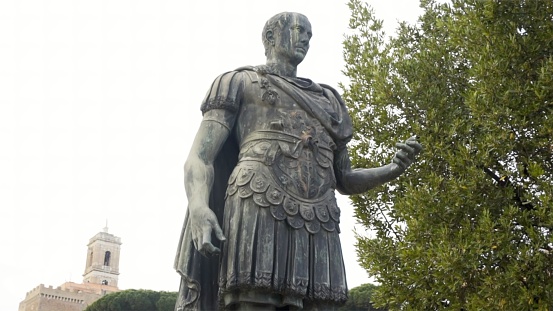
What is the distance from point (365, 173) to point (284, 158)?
0.88 meters

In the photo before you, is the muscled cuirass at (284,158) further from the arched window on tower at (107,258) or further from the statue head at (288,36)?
the arched window on tower at (107,258)

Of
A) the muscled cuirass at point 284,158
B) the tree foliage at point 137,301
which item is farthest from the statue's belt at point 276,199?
the tree foliage at point 137,301

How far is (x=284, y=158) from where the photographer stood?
17.4 ft

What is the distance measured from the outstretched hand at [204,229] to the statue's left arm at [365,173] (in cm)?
124

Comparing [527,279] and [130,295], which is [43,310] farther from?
[527,279]

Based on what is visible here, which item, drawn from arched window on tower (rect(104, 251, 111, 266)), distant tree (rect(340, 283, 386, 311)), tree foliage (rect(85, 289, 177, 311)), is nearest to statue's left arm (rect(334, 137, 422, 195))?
distant tree (rect(340, 283, 386, 311))

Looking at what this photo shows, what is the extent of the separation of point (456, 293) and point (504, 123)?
326 centimetres

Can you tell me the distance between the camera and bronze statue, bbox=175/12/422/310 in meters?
5.05

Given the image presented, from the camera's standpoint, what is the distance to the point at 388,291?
1527cm

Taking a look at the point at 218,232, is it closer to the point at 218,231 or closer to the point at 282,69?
the point at 218,231

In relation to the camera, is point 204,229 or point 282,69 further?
point 282,69

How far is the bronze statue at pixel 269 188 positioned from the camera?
16.6 ft

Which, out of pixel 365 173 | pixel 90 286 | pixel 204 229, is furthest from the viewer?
pixel 90 286

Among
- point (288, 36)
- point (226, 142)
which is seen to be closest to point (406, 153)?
point (288, 36)
